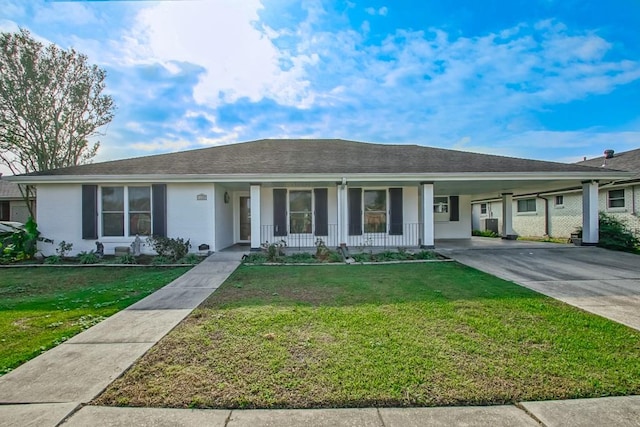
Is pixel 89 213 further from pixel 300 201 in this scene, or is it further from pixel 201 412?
pixel 201 412

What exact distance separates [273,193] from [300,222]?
150 cm

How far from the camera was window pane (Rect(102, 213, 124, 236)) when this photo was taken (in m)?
9.94

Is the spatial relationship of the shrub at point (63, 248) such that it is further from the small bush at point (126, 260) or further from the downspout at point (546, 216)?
the downspout at point (546, 216)

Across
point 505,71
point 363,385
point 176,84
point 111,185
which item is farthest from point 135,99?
point 505,71

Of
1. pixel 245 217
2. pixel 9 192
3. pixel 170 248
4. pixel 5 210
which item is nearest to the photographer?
pixel 170 248

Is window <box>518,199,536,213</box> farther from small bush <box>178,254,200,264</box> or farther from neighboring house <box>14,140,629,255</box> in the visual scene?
small bush <box>178,254,200,264</box>

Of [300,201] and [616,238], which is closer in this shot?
[616,238]

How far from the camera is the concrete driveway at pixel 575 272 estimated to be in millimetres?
4707

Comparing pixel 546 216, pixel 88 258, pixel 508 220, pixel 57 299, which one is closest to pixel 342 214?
pixel 57 299

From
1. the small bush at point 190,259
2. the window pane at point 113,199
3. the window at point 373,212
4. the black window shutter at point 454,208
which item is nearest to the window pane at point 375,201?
the window at point 373,212

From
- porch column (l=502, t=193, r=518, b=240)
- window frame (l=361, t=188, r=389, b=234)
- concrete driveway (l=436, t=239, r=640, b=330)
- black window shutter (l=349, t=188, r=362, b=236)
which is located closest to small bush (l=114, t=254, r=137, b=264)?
black window shutter (l=349, t=188, r=362, b=236)

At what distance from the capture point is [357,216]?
11.3m

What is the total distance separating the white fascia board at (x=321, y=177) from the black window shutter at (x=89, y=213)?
0.32m

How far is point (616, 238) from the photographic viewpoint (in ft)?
35.0
